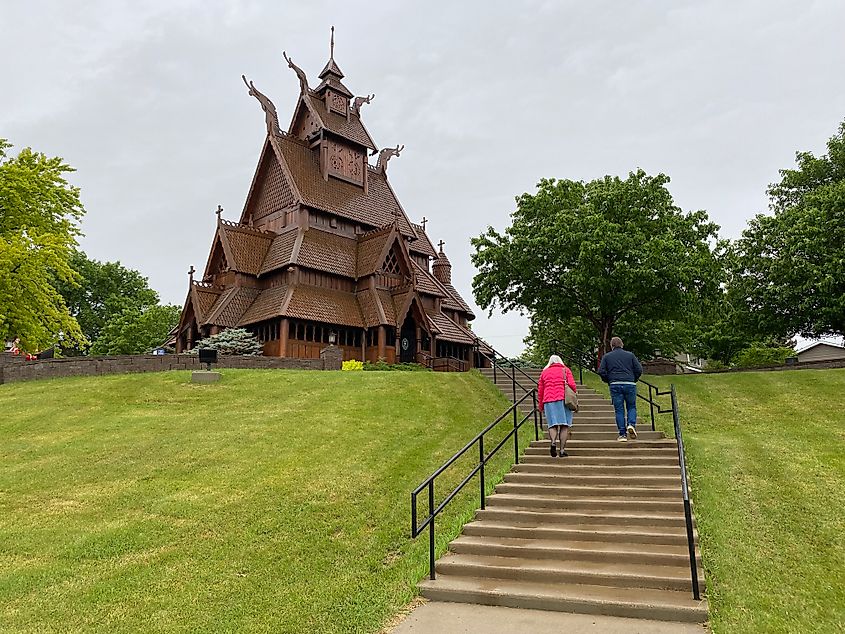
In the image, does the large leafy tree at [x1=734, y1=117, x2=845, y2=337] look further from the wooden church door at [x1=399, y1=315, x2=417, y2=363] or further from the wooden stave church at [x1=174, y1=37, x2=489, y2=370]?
the wooden church door at [x1=399, y1=315, x2=417, y2=363]

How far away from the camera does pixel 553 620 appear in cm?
614

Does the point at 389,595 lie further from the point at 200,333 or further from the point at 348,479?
the point at 200,333

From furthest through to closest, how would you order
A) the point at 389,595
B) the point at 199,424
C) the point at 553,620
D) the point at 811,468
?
1. the point at 199,424
2. the point at 811,468
3. the point at 389,595
4. the point at 553,620

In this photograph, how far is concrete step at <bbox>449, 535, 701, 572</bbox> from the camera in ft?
23.2

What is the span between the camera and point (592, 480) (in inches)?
381

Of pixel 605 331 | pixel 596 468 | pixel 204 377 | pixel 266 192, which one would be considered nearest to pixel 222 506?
pixel 596 468

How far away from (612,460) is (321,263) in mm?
20722

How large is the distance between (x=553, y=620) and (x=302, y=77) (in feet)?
112

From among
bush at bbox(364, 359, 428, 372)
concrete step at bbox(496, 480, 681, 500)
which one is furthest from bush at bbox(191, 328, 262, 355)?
concrete step at bbox(496, 480, 681, 500)

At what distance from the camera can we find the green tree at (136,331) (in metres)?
46.4

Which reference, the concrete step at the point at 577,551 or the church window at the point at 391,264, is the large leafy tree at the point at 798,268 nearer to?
the church window at the point at 391,264

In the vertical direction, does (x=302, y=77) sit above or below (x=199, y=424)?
above

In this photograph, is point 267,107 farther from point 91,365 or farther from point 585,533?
point 585,533

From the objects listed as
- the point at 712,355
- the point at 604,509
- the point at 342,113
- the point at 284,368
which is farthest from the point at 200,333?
the point at 712,355
